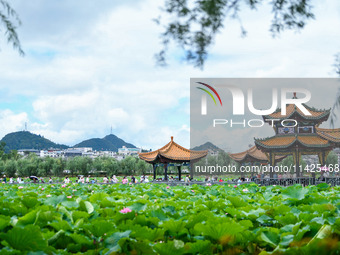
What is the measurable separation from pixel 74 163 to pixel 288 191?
49.2 meters

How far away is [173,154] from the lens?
22547 mm

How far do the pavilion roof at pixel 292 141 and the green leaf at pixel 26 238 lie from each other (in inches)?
879

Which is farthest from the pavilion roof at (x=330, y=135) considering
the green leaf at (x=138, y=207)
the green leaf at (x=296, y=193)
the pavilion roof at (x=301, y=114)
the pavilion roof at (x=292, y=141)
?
the green leaf at (x=138, y=207)

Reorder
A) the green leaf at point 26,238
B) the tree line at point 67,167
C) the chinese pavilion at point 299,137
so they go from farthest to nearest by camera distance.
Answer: the tree line at point 67,167
the chinese pavilion at point 299,137
the green leaf at point 26,238

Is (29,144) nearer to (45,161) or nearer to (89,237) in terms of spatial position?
(45,161)

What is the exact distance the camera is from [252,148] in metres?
31.1

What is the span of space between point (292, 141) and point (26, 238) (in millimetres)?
22529

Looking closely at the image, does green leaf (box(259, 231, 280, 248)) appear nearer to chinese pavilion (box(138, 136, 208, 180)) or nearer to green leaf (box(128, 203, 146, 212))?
green leaf (box(128, 203, 146, 212))

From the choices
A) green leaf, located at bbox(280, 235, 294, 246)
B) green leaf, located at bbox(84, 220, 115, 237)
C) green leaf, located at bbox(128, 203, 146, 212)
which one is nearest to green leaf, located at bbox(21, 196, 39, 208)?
green leaf, located at bbox(128, 203, 146, 212)

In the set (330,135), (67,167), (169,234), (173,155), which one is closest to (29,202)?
(169,234)

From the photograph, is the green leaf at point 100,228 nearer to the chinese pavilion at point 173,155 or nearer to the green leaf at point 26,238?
the green leaf at point 26,238

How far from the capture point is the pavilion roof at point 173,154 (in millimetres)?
22094

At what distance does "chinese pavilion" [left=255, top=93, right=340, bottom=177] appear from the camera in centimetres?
2291

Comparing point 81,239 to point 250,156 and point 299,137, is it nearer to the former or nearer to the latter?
point 299,137
